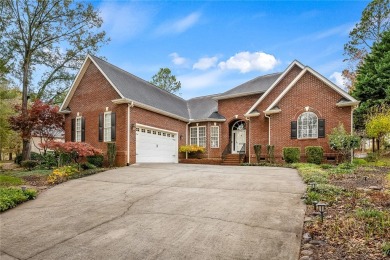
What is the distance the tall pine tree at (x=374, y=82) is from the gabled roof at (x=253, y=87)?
6.49 metres

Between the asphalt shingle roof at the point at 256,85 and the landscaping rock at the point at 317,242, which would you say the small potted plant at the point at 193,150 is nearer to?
the asphalt shingle roof at the point at 256,85

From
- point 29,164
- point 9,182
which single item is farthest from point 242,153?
point 29,164

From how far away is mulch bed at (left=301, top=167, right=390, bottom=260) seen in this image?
11.8ft

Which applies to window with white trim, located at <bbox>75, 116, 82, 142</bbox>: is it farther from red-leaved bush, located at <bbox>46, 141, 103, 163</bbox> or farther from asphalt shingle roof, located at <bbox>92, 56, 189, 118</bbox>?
asphalt shingle roof, located at <bbox>92, 56, 189, 118</bbox>

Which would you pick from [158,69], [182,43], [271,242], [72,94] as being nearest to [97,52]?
[72,94]

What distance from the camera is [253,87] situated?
2083 cm

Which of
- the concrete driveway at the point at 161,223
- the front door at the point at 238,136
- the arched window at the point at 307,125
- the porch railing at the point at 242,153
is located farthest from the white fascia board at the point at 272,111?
the concrete driveway at the point at 161,223

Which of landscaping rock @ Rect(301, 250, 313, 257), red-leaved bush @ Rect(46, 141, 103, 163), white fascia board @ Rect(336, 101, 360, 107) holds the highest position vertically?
white fascia board @ Rect(336, 101, 360, 107)

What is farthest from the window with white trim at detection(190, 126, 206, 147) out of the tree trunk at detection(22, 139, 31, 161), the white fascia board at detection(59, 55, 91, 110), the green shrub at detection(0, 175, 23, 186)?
the green shrub at detection(0, 175, 23, 186)

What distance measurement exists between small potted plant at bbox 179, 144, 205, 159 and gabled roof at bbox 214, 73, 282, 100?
441 centimetres

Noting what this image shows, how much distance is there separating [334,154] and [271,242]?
12.9 metres

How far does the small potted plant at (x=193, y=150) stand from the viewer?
20.0 meters

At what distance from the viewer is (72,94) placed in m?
18.3

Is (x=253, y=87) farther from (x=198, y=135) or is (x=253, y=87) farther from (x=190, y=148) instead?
(x=190, y=148)
